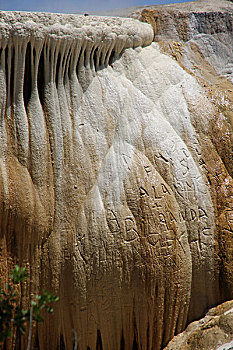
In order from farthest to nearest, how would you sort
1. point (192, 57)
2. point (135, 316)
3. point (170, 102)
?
point (192, 57), point (170, 102), point (135, 316)

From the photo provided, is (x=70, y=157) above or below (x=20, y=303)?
above

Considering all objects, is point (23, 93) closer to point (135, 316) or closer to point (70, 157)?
point (70, 157)

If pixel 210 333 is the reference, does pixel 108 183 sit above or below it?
above

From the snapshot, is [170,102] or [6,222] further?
[170,102]

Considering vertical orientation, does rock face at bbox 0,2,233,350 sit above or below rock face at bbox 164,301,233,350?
above

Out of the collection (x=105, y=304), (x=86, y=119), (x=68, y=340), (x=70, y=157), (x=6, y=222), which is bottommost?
(x=68, y=340)

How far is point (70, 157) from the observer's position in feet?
12.8

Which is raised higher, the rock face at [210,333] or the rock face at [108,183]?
the rock face at [108,183]

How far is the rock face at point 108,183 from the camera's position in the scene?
3771 millimetres

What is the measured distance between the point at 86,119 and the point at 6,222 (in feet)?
3.88

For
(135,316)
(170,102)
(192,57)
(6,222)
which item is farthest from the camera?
(192,57)

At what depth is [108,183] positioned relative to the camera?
13.0 ft

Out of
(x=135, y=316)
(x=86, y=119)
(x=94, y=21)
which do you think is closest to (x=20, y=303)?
(x=135, y=316)

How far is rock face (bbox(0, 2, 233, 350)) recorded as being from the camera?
377 cm
